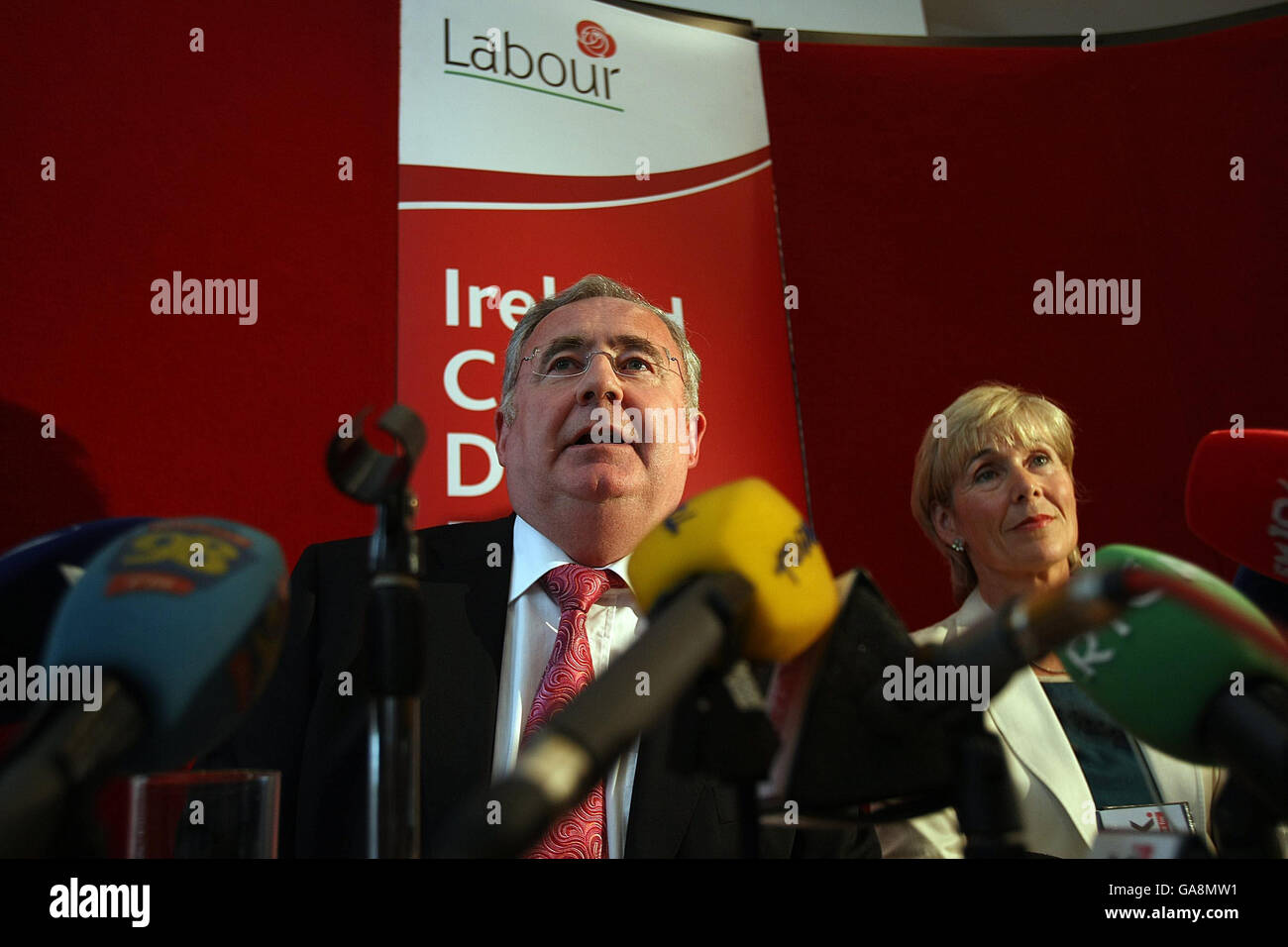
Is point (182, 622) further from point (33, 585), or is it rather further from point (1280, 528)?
point (1280, 528)

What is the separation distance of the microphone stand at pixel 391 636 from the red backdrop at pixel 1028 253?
1.88 m

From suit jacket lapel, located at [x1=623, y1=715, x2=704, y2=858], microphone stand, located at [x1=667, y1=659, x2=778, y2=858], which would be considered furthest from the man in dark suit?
microphone stand, located at [x1=667, y1=659, x2=778, y2=858]

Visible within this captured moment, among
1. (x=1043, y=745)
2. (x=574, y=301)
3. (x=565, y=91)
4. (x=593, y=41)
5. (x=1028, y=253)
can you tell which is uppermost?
(x=593, y=41)

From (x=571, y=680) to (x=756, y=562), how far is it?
954 millimetres

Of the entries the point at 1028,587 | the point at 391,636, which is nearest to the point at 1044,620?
the point at 391,636

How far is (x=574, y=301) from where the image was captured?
1.86 m

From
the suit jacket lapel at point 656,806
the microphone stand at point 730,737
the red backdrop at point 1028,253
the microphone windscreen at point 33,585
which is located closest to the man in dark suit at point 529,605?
the suit jacket lapel at point 656,806

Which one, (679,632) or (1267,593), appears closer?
(679,632)

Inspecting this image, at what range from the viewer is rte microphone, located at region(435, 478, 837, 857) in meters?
0.38

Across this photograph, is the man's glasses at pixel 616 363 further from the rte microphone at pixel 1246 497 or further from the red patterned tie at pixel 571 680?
the rte microphone at pixel 1246 497

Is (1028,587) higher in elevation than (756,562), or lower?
lower

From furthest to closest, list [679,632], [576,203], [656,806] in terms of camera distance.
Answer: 1. [576,203]
2. [656,806]
3. [679,632]
